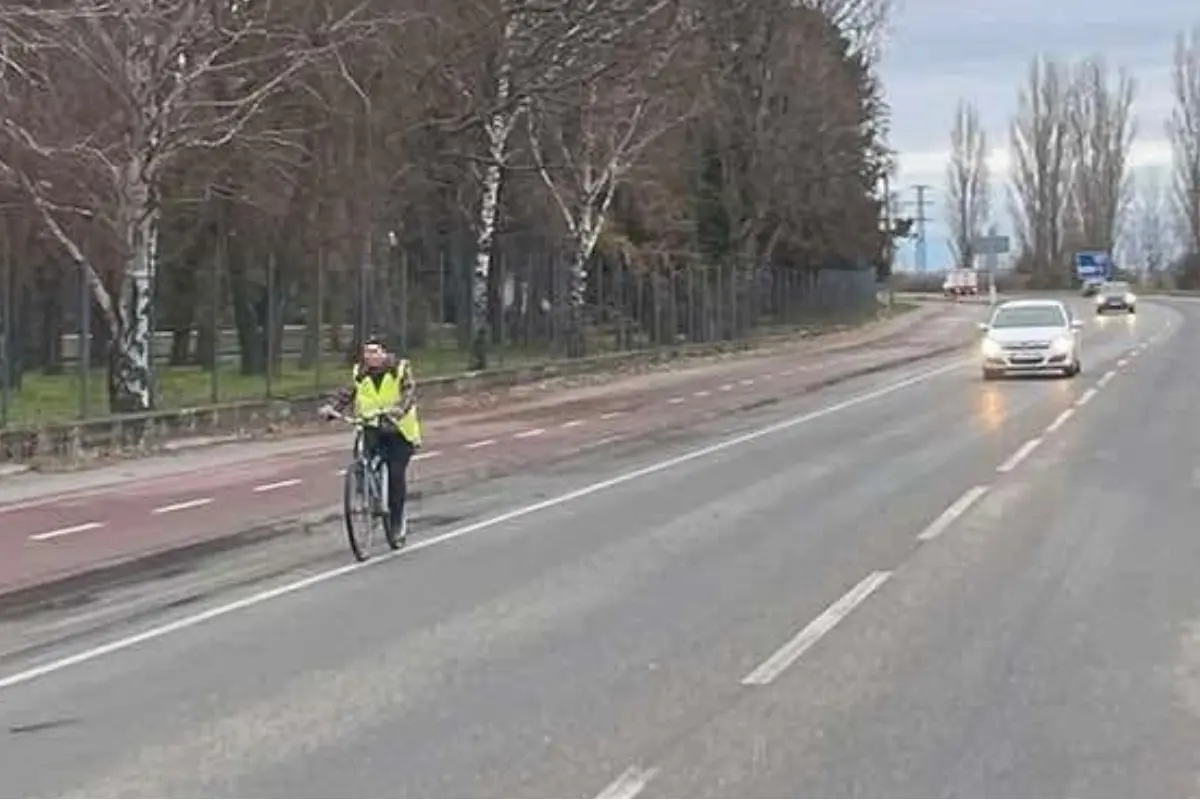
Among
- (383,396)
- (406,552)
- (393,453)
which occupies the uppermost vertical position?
(383,396)

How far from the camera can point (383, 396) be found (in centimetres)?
1579

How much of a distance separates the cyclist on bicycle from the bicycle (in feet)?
0.17

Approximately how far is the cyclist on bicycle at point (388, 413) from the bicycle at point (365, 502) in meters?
0.05

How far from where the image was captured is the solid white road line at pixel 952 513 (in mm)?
15438

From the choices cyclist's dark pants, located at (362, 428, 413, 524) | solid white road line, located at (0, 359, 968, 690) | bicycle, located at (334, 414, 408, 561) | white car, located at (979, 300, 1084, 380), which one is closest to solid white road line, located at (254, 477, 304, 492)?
solid white road line, located at (0, 359, 968, 690)

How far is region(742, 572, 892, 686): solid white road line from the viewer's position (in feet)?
32.4

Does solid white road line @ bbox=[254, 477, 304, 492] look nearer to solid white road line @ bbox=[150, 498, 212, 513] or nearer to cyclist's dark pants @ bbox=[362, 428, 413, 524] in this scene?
solid white road line @ bbox=[150, 498, 212, 513]

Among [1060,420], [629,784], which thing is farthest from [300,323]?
[629,784]

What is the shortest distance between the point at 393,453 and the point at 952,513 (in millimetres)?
4424

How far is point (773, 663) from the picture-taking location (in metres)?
10.2

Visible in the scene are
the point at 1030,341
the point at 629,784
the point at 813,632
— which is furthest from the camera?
the point at 1030,341

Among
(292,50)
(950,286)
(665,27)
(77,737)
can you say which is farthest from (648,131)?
(950,286)

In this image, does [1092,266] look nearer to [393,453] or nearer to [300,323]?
[300,323]

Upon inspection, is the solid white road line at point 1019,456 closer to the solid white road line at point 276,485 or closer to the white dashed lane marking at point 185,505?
the solid white road line at point 276,485
